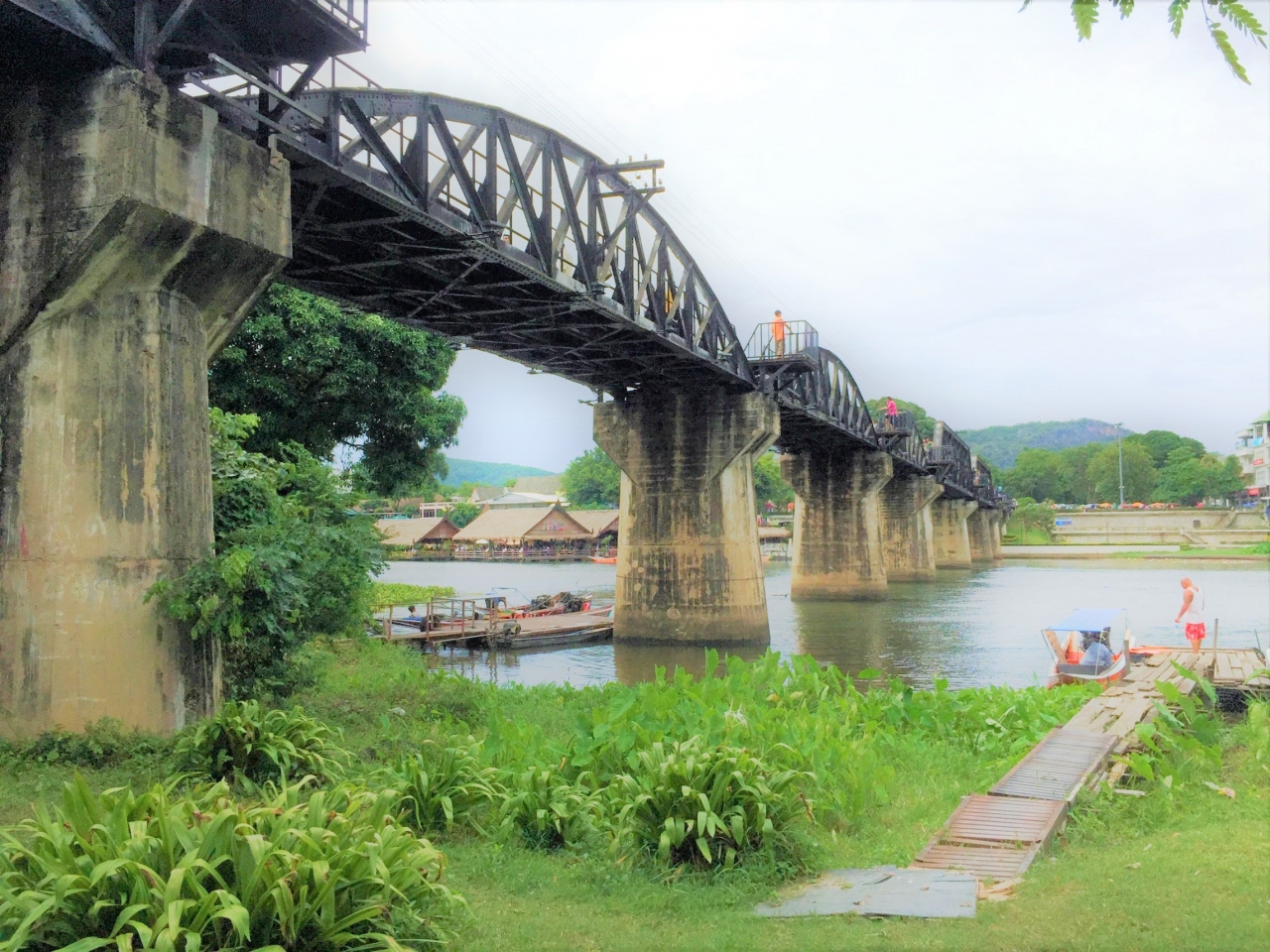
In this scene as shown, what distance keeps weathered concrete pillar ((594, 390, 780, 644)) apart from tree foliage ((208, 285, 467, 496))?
7.00m

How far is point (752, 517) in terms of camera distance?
37.8m

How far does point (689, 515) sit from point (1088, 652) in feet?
49.4

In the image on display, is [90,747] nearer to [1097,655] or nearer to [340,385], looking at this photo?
[340,385]

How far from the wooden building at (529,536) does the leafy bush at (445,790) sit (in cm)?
11008

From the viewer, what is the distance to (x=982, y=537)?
120 m

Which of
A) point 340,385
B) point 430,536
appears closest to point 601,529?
point 430,536

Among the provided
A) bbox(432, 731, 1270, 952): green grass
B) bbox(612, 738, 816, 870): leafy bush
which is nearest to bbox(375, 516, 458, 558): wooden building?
bbox(612, 738, 816, 870): leafy bush

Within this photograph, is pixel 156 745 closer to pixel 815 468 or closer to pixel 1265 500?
pixel 815 468

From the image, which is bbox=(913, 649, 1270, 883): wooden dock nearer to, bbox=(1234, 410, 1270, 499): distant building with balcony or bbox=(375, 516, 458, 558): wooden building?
bbox=(375, 516, 458, 558): wooden building

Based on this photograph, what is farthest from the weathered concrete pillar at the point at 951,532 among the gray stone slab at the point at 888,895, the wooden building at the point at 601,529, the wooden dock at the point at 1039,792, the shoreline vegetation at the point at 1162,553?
the gray stone slab at the point at 888,895

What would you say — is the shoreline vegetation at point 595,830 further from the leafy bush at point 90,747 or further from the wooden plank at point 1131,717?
the wooden plank at point 1131,717

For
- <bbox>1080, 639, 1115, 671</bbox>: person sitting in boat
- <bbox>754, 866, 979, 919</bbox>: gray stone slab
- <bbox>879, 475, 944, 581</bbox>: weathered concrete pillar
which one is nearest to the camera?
<bbox>754, 866, 979, 919</bbox>: gray stone slab

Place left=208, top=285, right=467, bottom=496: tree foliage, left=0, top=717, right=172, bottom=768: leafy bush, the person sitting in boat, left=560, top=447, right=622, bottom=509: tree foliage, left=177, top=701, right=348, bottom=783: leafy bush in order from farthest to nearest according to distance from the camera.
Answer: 1. left=560, top=447, right=622, bottom=509: tree foliage
2. left=208, top=285, right=467, bottom=496: tree foliage
3. the person sitting in boat
4. left=0, top=717, right=172, bottom=768: leafy bush
5. left=177, top=701, right=348, bottom=783: leafy bush

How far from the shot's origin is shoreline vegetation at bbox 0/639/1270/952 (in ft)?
18.5
